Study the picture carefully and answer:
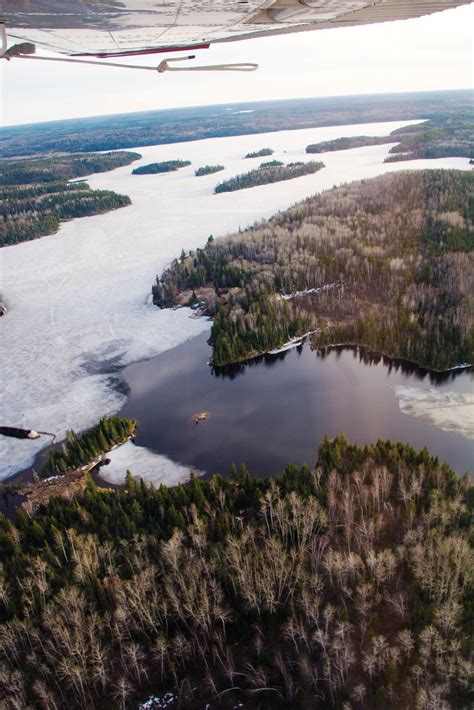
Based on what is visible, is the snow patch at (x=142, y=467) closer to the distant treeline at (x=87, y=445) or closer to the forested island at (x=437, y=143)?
the distant treeline at (x=87, y=445)

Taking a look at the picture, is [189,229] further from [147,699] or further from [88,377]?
[147,699]

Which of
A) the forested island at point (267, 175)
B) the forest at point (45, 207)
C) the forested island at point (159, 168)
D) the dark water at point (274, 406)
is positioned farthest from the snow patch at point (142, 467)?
the forested island at point (159, 168)

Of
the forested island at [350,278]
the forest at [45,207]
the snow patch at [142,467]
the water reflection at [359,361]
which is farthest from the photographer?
the forest at [45,207]

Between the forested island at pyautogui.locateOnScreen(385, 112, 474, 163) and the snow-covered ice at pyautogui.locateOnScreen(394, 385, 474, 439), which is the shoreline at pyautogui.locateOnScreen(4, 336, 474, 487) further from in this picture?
the forested island at pyautogui.locateOnScreen(385, 112, 474, 163)

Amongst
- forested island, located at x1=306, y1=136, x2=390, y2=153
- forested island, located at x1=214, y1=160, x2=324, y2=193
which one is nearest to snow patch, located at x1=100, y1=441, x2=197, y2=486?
forested island, located at x1=214, y1=160, x2=324, y2=193

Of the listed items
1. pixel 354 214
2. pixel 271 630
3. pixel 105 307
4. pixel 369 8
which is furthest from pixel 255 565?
pixel 354 214

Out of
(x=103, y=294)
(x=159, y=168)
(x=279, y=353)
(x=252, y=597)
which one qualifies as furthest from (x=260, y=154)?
(x=252, y=597)

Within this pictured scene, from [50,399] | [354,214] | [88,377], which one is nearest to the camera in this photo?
[50,399]
